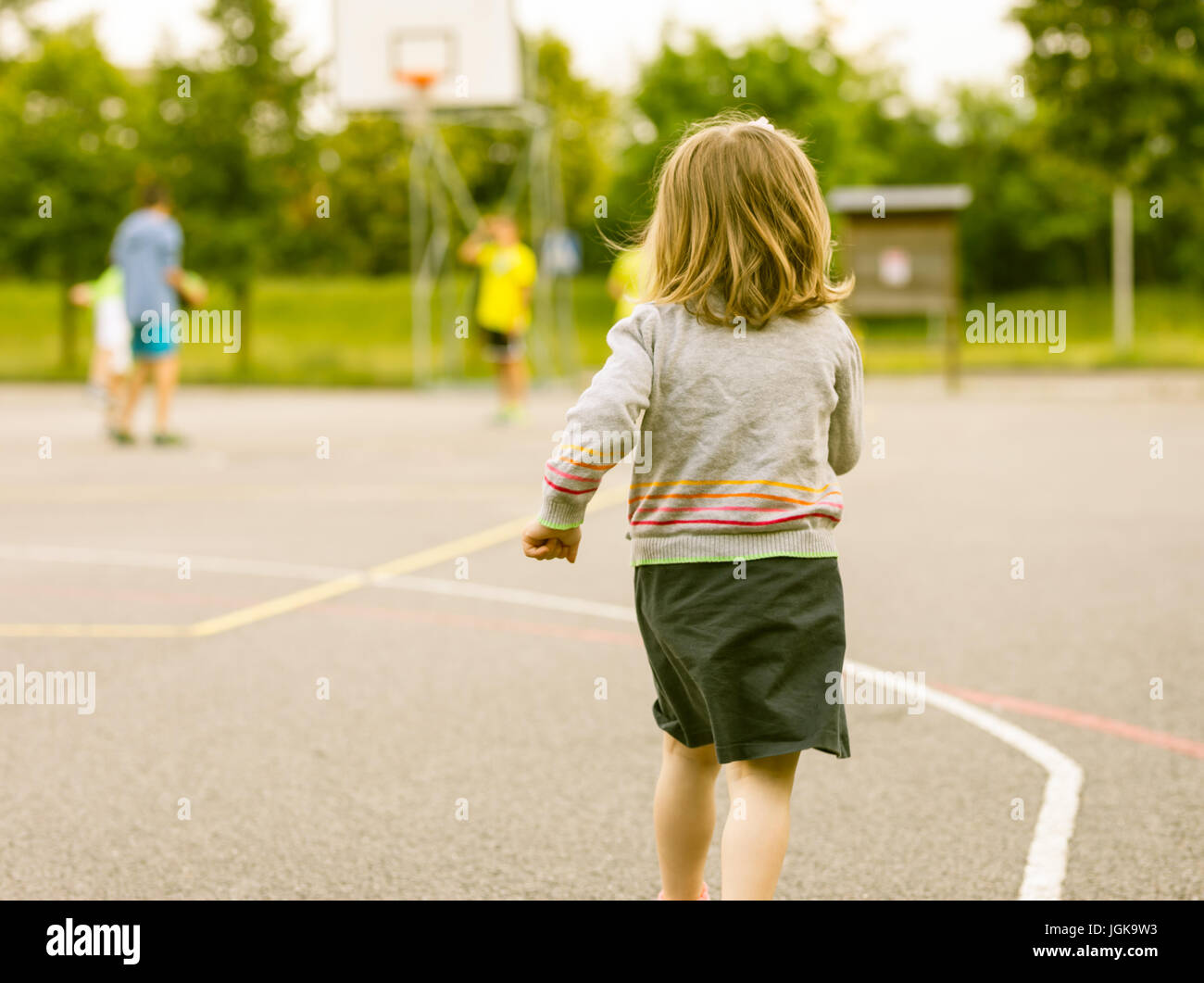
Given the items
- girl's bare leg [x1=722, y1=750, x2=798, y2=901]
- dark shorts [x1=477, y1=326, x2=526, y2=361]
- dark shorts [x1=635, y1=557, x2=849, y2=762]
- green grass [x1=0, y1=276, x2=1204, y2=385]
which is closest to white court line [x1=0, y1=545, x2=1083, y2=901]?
girl's bare leg [x1=722, y1=750, x2=798, y2=901]

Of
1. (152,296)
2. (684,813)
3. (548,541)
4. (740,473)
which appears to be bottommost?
(684,813)

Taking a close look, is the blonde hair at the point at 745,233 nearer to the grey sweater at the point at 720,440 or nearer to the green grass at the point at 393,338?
the grey sweater at the point at 720,440

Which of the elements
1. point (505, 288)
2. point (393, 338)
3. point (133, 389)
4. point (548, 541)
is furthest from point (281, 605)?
point (393, 338)

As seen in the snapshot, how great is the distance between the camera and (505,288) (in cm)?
1655

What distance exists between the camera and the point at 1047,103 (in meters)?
23.5

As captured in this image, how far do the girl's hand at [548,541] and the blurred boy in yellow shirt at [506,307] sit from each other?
1347cm

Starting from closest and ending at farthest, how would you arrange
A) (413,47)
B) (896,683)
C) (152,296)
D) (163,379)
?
1. (896,683)
2. (163,379)
3. (152,296)
4. (413,47)

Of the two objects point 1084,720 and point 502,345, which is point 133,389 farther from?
point 1084,720

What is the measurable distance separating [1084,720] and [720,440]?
97.9 inches

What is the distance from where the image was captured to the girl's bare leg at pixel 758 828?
9.23 feet

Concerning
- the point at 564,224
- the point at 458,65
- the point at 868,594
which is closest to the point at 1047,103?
the point at 458,65

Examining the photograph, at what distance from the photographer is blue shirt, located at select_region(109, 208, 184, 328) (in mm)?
13609

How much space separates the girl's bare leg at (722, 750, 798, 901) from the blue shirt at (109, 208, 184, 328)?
1151cm

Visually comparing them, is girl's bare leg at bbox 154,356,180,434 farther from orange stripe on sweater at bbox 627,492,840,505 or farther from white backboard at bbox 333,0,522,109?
orange stripe on sweater at bbox 627,492,840,505
